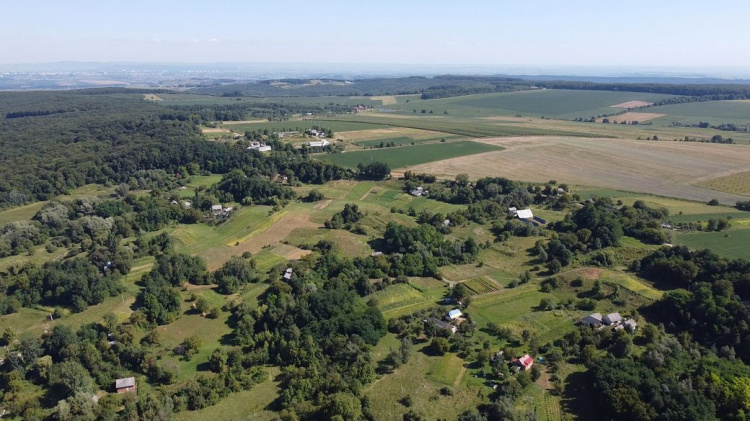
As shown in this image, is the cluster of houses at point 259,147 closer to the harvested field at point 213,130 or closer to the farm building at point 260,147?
the farm building at point 260,147

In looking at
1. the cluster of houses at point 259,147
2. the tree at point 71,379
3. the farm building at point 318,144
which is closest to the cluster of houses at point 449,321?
the tree at point 71,379

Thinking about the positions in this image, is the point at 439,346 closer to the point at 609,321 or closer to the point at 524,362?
the point at 524,362

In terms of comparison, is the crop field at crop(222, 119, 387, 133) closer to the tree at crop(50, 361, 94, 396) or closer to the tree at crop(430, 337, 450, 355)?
the tree at crop(50, 361, 94, 396)

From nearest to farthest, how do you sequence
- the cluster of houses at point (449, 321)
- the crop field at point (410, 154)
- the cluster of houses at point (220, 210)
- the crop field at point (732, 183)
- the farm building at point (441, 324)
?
the farm building at point (441, 324), the cluster of houses at point (449, 321), the cluster of houses at point (220, 210), the crop field at point (732, 183), the crop field at point (410, 154)

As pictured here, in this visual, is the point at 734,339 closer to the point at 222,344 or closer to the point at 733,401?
the point at 733,401

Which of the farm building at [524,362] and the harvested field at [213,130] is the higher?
the harvested field at [213,130]

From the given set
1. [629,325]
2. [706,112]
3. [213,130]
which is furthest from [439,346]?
[706,112]
